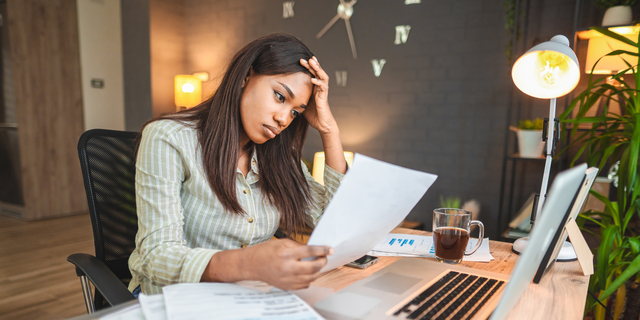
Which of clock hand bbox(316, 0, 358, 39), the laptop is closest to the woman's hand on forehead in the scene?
the laptop

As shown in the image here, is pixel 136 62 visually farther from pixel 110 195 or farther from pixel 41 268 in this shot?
pixel 110 195

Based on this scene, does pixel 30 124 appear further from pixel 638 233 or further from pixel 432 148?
pixel 638 233

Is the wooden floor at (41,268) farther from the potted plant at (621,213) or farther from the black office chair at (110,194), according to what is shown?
the potted plant at (621,213)

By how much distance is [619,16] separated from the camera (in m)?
2.06

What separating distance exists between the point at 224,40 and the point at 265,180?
3.12 metres

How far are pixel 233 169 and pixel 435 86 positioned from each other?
219 cm

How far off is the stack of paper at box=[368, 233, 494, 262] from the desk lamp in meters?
0.11

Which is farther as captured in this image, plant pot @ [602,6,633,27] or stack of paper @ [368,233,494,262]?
plant pot @ [602,6,633,27]

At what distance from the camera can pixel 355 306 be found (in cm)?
65

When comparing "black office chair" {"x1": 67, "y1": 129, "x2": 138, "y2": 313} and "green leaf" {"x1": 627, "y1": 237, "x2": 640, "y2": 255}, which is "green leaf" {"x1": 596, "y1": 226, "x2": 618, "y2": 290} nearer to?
"green leaf" {"x1": 627, "y1": 237, "x2": 640, "y2": 255}

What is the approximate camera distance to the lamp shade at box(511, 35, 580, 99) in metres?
1.09

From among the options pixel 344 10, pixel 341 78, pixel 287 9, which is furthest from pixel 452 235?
pixel 287 9

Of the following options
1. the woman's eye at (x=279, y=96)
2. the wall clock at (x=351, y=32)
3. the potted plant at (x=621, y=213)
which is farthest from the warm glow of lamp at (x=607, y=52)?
the woman's eye at (x=279, y=96)

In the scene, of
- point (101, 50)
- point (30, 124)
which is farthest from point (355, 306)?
point (101, 50)
